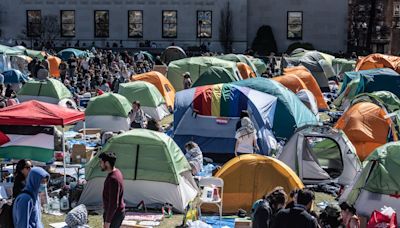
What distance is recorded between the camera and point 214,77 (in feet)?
76.7

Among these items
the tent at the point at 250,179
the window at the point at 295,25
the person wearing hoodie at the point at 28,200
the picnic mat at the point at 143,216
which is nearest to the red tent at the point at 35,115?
the picnic mat at the point at 143,216

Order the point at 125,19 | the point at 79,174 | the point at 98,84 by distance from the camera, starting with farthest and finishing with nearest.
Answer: the point at 125,19, the point at 98,84, the point at 79,174

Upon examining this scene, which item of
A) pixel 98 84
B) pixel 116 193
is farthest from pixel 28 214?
pixel 98 84

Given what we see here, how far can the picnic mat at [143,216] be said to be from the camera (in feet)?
37.4

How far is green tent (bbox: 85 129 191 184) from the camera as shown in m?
11.9

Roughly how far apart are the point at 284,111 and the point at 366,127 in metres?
2.26

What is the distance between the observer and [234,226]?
422 inches

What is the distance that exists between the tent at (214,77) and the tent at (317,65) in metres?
8.57

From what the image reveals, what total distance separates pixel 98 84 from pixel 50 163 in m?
15.3

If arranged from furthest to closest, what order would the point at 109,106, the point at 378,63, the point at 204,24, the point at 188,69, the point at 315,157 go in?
the point at 204,24 → the point at 378,63 → the point at 188,69 → the point at 109,106 → the point at 315,157

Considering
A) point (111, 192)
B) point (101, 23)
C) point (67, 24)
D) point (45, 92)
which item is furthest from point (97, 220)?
point (67, 24)

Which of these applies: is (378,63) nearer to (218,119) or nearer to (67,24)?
(218,119)

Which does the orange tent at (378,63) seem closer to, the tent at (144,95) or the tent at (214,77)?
the tent at (214,77)

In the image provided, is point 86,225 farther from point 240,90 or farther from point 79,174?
point 240,90
